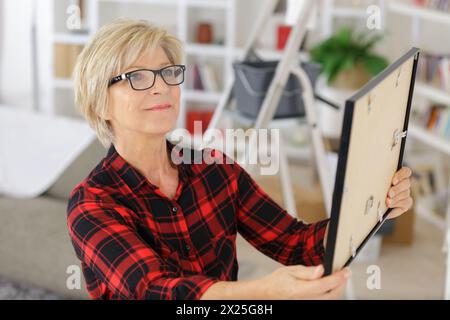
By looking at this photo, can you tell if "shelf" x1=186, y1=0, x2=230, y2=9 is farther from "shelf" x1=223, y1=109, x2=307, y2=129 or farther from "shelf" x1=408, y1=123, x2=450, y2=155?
"shelf" x1=223, y1=109, x2=307, y2=129

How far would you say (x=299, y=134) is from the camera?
5141 mm

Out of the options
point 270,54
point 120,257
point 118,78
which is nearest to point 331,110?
point 270,54

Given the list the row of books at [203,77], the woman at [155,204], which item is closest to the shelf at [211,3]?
the row of books at [203,77]

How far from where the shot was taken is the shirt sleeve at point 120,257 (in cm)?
117

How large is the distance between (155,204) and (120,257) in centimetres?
19

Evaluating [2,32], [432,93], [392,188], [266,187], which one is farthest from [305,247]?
[2,32]

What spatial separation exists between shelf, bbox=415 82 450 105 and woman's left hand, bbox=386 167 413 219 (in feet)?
9.09

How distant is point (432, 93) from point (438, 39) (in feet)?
3.47

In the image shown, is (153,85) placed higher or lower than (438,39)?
higher

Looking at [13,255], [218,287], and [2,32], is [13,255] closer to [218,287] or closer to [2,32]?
[218,287]

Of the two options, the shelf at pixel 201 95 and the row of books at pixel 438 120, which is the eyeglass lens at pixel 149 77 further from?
the shelf at pixel 201 95

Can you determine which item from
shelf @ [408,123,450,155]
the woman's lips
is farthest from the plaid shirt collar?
shelf @ [408,123,450,155]

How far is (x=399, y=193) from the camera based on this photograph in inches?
50.9

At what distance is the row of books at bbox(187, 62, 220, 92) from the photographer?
17.1 ft
